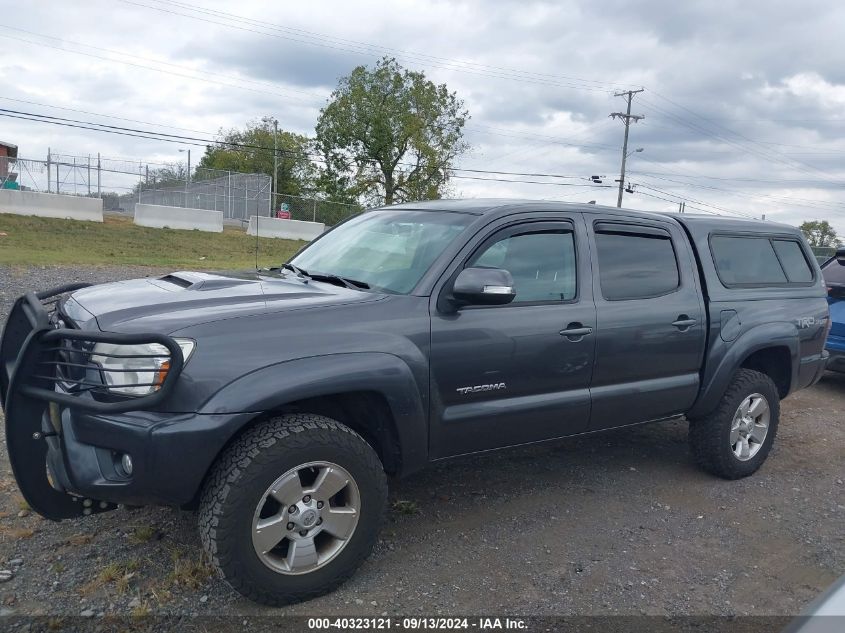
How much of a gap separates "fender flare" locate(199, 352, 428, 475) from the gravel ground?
23.9 inches

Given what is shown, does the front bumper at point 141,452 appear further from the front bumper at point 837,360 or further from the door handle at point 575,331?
the front bumper at point 837,360

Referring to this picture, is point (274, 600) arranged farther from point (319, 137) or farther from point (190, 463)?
point (319, 137)

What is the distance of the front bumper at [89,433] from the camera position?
2.62 m

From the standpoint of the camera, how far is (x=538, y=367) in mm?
3682

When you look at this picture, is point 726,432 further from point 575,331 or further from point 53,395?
point 53,395

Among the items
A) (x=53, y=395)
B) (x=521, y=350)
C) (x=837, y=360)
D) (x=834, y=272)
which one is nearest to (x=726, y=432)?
(x=521, y=350)

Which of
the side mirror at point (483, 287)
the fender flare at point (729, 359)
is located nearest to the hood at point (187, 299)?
the side mirror at point (483, 287)

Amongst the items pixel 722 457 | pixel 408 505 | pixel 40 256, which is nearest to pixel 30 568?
pixel 408 505

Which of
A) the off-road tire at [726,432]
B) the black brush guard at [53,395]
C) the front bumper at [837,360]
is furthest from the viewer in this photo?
the front bumper at [837,360]

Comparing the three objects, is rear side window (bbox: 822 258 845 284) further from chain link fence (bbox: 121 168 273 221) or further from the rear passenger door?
chain link fence (bbox: 121 168 273 221)

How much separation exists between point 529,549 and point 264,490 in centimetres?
156

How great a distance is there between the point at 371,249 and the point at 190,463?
1.72 m

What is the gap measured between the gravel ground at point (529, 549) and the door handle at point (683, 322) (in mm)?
1124

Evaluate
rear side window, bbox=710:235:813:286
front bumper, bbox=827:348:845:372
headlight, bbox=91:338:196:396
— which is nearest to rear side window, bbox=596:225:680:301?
rear side window, bbox=710:235:813:286
